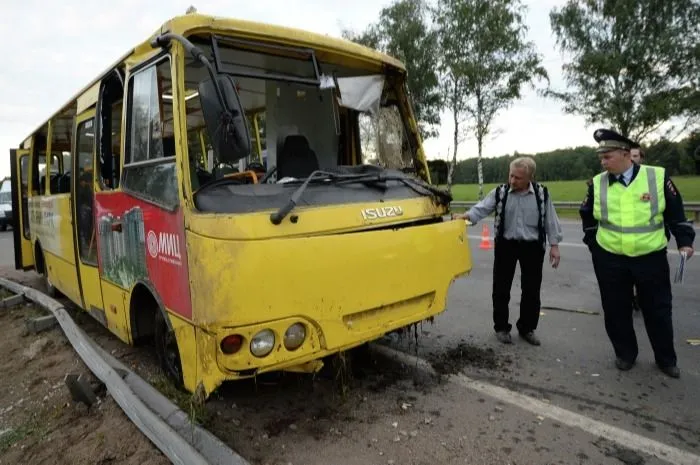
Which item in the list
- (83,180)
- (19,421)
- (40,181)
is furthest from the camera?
(40,181)

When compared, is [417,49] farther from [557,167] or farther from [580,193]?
[557,167]

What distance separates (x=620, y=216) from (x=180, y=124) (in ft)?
10.8

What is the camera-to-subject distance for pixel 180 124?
3.03 metres

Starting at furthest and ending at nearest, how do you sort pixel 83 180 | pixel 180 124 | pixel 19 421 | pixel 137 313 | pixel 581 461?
1. pixel 83 180
2. pixel 137 313
3. pixel 19 421
4. pixel 180 124
5. pixel 581 461

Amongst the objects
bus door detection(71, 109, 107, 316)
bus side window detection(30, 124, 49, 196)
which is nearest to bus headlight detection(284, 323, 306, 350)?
bus door detection(71, 109, 107, 316)

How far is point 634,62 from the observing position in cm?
1900

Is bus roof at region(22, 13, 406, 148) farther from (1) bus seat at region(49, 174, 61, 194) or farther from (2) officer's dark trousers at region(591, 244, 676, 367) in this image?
(2) officer's dark trousers at region(591, 244, 676, 367)

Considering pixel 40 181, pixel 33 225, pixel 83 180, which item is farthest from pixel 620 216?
pixel 33 225

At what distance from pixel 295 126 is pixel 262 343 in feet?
7.58

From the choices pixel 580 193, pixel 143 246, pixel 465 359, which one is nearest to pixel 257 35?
pixel 143 246

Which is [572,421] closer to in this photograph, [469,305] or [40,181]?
[469,305]

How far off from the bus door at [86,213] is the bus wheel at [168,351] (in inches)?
45.9

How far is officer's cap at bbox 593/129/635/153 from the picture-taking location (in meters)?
3.97

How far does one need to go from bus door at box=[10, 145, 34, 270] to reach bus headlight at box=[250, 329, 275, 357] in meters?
6.62
